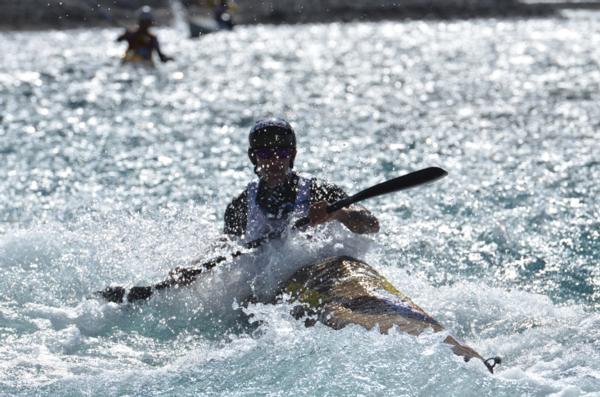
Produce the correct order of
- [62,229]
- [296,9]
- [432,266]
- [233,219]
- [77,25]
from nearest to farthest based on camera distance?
[233,219] → [432,266] → [62,229] → [77,25] → [296,9]

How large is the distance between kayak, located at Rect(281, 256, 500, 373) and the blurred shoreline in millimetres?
23917

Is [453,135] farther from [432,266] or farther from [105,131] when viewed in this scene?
[432,266]

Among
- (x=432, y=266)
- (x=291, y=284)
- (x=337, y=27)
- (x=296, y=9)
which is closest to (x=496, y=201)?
(x=432, y=266)

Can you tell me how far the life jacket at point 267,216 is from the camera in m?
6.76

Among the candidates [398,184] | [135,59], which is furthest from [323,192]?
[135,59]

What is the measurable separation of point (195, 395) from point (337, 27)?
1040 inches

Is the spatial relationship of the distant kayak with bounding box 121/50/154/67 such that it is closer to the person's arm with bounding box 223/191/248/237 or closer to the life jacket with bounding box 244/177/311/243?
the person's arm with bounding box 223/191/248/237

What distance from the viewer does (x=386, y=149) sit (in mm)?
13289

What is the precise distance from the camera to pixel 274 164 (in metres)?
6.68

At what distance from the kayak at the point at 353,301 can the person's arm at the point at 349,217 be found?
208mm

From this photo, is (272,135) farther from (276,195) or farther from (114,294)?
(114,294)

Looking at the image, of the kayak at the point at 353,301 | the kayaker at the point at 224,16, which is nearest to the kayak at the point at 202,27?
the kayaker at the point at 224,16

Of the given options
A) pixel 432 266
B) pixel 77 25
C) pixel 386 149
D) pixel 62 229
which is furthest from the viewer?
pixel 77 25

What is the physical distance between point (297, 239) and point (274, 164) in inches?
19.6
